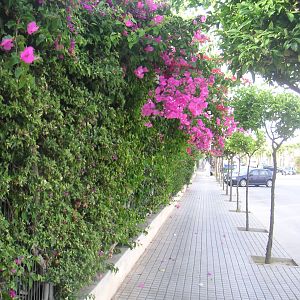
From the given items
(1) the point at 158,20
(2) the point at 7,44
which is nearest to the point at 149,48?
(1) the point at 158,20

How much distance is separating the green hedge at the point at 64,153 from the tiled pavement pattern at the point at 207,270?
1068mm

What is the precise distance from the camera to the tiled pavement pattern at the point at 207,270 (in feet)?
18.1

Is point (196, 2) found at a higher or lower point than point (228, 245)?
higher

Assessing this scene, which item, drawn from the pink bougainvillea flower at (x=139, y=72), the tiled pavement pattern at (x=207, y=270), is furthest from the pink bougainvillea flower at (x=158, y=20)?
the tiled pavement pattern at (x=207, y=270)

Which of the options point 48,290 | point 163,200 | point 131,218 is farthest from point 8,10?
point 163,200

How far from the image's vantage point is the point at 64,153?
3.13m

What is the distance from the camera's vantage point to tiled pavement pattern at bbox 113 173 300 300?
18.1 ft

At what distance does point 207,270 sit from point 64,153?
4.34 metres

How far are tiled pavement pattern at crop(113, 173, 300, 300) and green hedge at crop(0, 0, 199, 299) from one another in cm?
107

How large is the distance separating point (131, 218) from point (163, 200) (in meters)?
3.44

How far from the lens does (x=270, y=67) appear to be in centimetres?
334

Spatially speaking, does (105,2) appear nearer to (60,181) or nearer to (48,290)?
Answer: (60,181)

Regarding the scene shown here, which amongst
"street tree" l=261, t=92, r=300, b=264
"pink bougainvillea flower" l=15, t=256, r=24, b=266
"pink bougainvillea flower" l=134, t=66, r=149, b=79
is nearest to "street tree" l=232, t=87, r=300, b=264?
"street tree" l=261, t=92, r=300, b=264

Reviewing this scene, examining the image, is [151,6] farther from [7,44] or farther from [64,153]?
[7,44]
